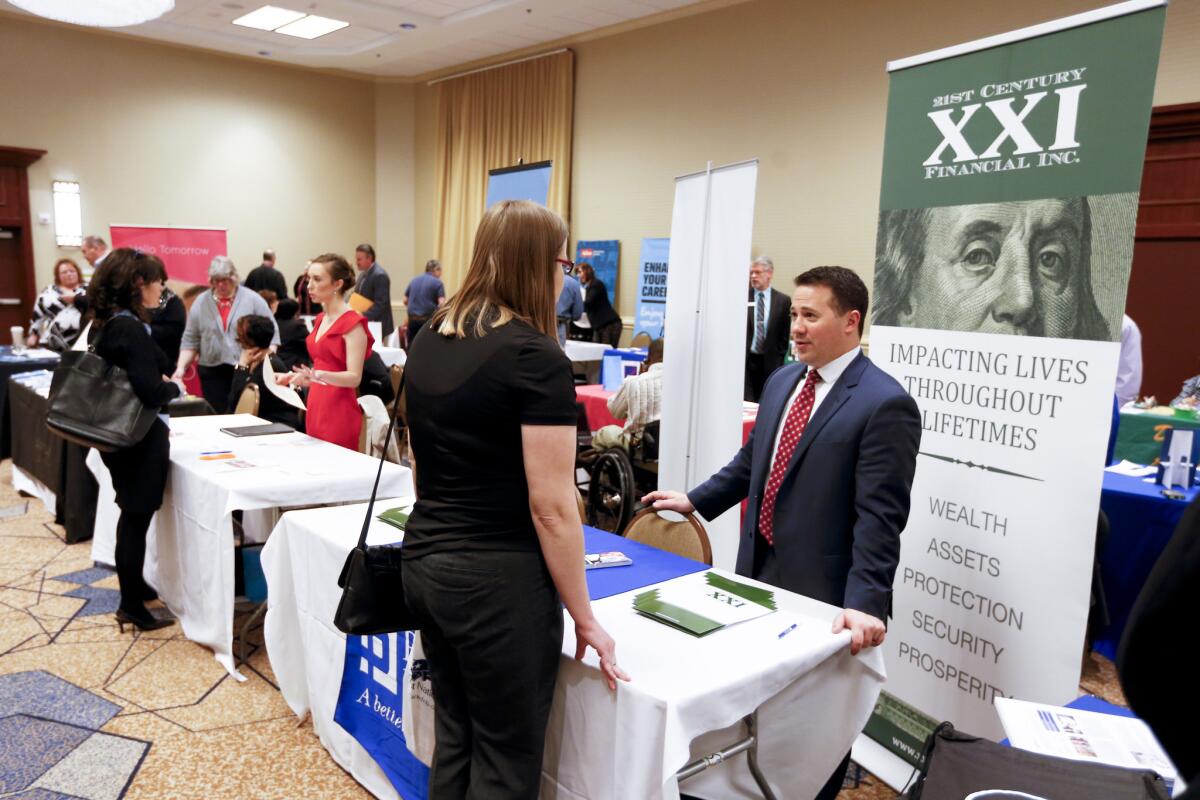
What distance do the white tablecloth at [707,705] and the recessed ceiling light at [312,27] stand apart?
9.59m

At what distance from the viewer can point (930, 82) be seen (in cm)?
232

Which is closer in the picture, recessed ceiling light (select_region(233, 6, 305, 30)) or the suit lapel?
the suit lapel

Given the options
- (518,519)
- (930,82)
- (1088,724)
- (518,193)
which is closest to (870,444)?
(1088,724)

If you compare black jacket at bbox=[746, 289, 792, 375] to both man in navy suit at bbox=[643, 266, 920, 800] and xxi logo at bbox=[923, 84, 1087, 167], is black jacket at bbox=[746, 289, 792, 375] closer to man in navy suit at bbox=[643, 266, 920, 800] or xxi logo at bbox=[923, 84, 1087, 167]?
xxi logo at bbox=[923, 84, 1087, 167]

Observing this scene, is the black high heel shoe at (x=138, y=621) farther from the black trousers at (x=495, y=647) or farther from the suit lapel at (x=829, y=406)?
the suit lapel at (x=829, y=406)

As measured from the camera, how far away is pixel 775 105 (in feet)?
26.8

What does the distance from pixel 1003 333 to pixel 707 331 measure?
4.36 ft

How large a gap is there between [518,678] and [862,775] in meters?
1.55

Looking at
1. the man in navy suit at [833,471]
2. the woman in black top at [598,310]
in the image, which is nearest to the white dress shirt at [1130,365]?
the man in navy suit at [833,471]

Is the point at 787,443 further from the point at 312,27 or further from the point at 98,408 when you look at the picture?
the point at 312,27

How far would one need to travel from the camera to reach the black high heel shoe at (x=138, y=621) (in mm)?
3320

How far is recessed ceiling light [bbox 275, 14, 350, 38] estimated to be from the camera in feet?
31.3

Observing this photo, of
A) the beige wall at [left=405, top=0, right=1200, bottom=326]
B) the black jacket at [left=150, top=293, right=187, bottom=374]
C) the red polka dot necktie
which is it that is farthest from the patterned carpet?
the beige wall at [left=405, top=0, right=1200, bottom=326]

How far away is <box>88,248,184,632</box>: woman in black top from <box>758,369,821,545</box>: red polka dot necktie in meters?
2.15
